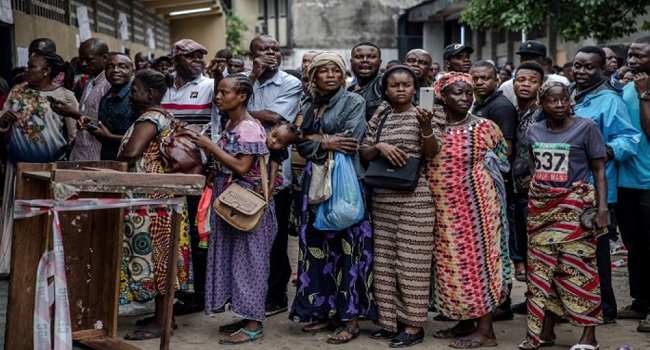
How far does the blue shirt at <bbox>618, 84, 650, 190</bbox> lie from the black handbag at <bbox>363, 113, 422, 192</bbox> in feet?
5.05

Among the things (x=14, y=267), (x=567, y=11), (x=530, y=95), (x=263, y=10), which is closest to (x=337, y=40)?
(x=263, y=10)

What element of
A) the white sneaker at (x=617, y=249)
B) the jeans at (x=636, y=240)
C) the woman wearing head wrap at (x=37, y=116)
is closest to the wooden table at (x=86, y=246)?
the woman wearing head wrap at (x=37, y=116)

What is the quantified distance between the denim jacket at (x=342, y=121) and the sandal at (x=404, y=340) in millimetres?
1049

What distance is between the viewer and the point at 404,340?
5855 mm

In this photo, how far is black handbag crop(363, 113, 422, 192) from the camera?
568cm

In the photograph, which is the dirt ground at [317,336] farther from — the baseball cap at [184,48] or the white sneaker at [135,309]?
the baseball cap at [184,48]

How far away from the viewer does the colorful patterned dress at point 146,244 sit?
588 cm

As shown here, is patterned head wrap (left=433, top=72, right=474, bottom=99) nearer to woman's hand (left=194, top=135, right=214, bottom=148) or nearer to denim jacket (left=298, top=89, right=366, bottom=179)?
denim jacket (left=298, top=89, right=366, bottom=179)

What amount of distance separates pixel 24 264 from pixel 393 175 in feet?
7.38

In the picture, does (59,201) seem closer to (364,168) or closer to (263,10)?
(364,168)

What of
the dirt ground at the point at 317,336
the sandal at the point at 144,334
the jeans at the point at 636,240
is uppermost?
the jeans at the point at 636,240

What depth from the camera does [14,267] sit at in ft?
15.6

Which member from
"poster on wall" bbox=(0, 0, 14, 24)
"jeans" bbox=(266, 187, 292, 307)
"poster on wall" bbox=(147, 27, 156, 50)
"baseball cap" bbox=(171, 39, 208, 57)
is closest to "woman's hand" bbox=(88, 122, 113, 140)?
"baseball cap" bbox=(171, 39, 208, 57)

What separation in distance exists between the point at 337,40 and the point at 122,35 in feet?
70.0
